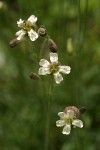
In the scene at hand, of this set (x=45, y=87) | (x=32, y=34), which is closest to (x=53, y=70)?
(x=32, y=34)

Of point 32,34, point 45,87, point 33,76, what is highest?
point 45,87

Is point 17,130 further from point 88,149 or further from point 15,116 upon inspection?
point 88,149

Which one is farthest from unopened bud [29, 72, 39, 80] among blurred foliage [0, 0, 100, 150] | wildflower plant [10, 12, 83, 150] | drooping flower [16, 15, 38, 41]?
blurred foliage [0, 0, 100, 150]

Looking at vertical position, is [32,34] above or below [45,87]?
below

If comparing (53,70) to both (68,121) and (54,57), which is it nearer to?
(54,57)

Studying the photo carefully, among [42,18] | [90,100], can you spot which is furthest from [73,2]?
[90,100]

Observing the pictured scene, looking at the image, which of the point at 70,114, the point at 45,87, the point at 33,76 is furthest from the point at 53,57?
the point at 45,87

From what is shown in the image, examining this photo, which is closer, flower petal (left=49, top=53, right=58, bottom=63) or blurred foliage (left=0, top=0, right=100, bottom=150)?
flower petal (left=49, top=53, right=58, bottom=63)

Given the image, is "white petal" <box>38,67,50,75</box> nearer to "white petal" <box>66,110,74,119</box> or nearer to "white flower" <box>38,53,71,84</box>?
"white flower" <box>38,53,71,84</box>

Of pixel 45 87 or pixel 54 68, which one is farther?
pixel 45 87
